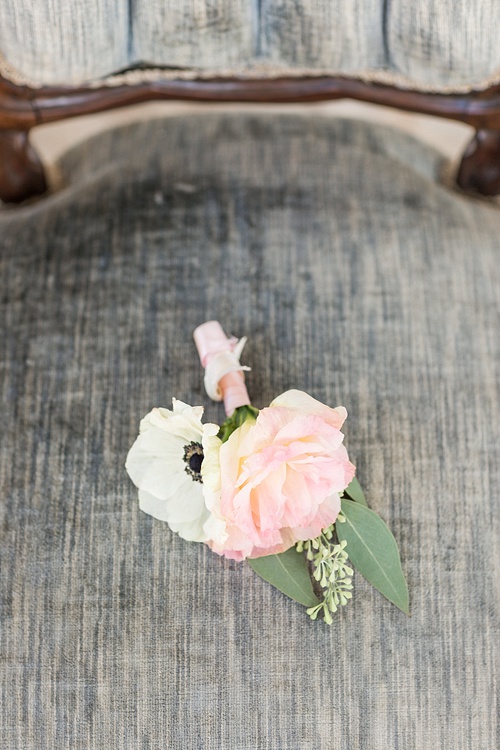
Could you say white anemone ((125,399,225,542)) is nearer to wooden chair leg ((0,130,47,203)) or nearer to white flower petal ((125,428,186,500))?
white flower petal ((125,428,186,500))

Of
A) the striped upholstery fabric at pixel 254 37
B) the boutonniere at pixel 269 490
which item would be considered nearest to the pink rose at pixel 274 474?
the boutonniere at pixel 269 490

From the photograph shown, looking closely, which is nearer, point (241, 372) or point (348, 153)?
point (241, 372)

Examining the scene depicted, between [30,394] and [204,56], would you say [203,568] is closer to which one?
[30,394]

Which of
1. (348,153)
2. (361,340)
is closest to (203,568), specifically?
(361,340)

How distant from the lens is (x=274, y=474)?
0.32 metres

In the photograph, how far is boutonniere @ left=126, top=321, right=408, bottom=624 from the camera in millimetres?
323

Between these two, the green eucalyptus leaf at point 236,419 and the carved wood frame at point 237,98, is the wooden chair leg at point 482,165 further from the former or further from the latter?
the green eucalyptus leaf at point 236,419

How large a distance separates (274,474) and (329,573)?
0.09m

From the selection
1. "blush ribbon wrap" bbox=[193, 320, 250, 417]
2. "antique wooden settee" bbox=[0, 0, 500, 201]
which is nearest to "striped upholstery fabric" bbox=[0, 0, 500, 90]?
"antique wooden settee" bbox=[0, 0, 500, 201]

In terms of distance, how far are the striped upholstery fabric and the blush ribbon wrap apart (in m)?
0.19

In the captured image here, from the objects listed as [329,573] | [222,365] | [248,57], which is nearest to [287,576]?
[329,573]

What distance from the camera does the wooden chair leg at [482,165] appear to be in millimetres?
531

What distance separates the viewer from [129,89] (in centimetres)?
51

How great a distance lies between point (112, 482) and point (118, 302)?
0.41 ft
